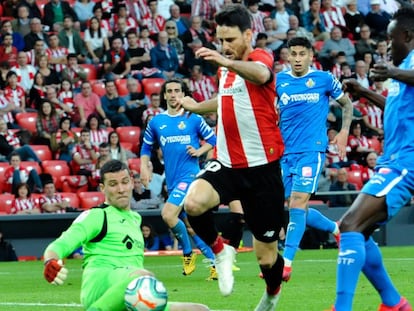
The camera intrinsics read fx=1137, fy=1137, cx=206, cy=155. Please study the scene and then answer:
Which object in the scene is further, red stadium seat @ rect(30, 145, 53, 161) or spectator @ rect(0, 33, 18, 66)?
spectator @ rect(0, 33, 18, 66)

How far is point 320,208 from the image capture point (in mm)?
21812

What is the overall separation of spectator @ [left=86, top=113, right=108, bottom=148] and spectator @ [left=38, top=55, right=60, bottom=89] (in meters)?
1.43

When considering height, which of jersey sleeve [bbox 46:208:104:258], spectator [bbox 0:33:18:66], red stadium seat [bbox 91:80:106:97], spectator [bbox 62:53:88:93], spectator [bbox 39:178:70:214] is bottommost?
spectator [bbox 39:178:70:214]

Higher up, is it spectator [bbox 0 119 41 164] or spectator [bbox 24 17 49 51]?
spectator [bbox 24 17 49 51]

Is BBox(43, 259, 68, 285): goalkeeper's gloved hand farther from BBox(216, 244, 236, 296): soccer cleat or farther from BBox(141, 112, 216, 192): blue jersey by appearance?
BBox(141, 112, 216, 192): blue jersey

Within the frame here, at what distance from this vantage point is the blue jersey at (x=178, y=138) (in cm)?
1529

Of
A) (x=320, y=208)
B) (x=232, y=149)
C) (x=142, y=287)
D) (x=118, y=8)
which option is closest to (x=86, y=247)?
(x=142, y=287)

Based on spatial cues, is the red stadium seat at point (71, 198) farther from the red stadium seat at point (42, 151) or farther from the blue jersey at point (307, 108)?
the blue jersey at point (307, 108)

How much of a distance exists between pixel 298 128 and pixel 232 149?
480 cm

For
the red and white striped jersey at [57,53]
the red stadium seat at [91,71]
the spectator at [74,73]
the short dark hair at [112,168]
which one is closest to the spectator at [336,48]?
the red stadium seat at [91,71]

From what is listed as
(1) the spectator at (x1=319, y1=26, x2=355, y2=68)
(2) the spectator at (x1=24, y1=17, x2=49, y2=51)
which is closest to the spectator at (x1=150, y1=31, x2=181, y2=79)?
(2) the spectator at (x1=24, y1=17, x2=49, y2=51)

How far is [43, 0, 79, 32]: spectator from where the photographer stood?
83.3ft

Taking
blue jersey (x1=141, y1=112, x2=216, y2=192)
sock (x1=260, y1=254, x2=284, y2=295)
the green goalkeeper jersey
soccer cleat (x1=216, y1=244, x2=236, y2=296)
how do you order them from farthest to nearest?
blue jersey (x1=141, y1=112, x2=216, y2=192) < sock (x1=260, y1=254, x2=284, y2=295) < soccer cleat (x1=216, y1=244, x2=236, y2=296) < the green goalkeeper jersey

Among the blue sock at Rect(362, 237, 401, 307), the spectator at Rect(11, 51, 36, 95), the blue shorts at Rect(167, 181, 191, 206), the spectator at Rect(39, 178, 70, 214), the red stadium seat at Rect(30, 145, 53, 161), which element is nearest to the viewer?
the blue sock at Rect(362, 237, 401, 307)
